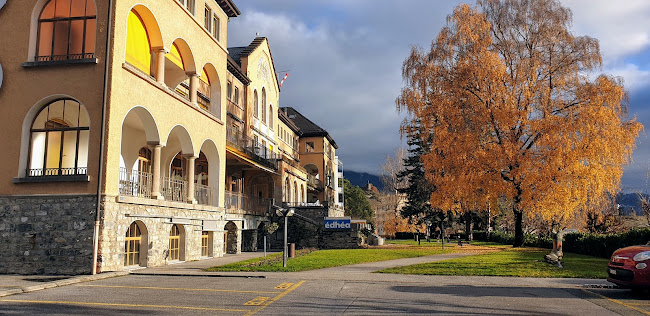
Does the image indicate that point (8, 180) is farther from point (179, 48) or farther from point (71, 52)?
point (179, 48)

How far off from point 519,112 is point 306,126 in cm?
3851

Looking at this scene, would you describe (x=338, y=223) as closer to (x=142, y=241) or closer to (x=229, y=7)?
(x=229, y=7)

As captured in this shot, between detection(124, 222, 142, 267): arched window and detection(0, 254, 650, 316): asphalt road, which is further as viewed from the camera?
detection(124, 222, 142, 267): arched window

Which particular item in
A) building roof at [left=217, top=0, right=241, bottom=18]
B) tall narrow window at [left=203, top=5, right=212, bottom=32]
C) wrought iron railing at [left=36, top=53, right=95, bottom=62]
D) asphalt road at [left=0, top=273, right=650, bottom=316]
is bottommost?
asphalt road at [left=0, top=273, right=650, bottom=316]

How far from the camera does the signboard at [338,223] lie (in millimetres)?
34062

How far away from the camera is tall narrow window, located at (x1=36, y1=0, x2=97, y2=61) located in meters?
17.6

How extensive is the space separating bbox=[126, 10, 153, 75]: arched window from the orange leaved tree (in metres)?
15.4

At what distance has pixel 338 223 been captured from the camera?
112 ft

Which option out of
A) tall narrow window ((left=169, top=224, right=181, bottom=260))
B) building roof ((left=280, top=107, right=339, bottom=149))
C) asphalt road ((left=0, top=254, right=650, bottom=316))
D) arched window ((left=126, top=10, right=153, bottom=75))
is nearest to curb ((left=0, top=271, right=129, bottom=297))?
asphalt road ((left=0, top=254, right=650, bottom=316))

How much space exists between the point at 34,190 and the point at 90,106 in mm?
3383

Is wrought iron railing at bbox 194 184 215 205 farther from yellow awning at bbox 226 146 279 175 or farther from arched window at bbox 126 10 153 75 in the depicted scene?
arched window at bbox 126 10 153 75

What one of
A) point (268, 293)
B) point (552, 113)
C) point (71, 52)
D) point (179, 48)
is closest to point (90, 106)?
point (71, 52)

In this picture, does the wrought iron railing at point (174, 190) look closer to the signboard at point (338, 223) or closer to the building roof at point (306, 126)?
the signboard at point (338, 223)

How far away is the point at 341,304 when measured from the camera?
402 inches
